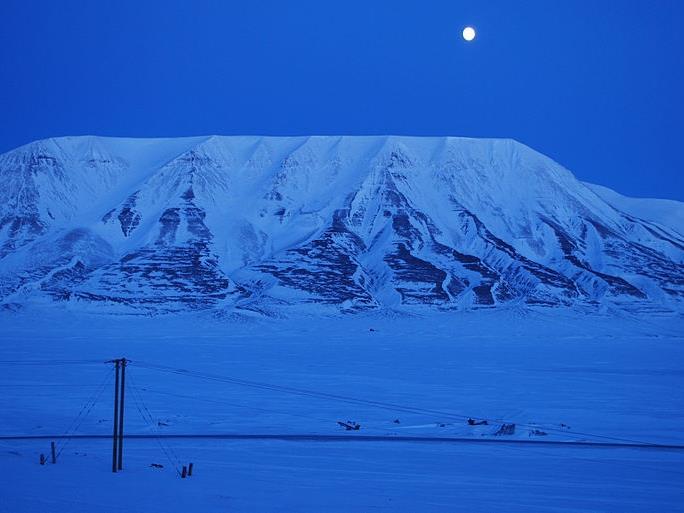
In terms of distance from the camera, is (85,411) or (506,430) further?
(85,411)

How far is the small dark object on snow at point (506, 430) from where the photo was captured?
22.8 metres

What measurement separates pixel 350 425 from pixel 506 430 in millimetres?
5370

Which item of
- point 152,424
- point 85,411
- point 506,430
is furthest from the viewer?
point 85,411

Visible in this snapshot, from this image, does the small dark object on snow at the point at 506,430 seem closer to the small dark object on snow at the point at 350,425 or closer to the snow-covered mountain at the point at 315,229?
the small dark object on snow at the point at 350,425

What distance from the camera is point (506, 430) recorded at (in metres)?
23.0

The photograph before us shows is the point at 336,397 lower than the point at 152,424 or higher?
higher

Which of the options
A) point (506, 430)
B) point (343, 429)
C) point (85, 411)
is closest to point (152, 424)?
point (85, 411)

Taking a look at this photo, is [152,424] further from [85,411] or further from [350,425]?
[350,425]

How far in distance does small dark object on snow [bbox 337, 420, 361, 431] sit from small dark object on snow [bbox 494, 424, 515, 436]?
470cm

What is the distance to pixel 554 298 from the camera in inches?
3410

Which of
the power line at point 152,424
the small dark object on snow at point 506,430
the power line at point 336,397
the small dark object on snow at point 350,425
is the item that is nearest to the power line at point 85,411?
the power line at point 152,424

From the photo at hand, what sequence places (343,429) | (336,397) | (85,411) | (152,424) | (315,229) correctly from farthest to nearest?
(315,229), (336,397), (85,411), (152,424), (343,429)

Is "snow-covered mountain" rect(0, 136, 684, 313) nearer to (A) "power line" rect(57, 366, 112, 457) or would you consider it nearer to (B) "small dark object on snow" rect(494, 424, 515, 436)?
(A) "power line" rect(57, 366, 112, 457)

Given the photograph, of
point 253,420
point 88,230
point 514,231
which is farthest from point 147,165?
point 253,420
